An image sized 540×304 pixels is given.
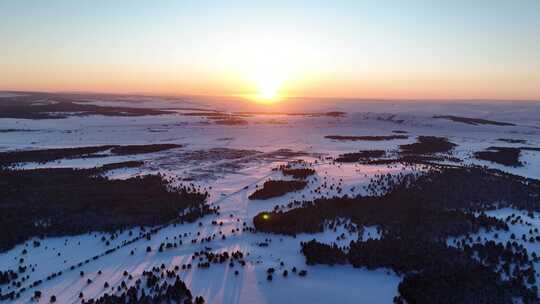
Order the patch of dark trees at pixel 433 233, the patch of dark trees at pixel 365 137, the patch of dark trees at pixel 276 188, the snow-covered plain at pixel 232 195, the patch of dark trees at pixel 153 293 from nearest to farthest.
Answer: the patch of dark trees at pixel 153 293 < the patch of dark trees at pixel 433 233 < the snow-covered plain at pixel 232 195 < the patch of dark trees at pixel 276 188 < the patch of dark trees at pixel 365 137

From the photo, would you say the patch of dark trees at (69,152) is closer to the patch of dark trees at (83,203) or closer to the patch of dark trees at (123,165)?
the patch of dark trees at (123,165)

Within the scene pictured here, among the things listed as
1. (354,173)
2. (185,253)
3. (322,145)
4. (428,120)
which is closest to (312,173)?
(354,173)

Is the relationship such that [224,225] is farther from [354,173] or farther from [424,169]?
[424,169]

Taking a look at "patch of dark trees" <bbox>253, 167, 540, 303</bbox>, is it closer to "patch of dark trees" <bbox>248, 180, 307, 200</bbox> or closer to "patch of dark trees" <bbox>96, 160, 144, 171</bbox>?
"patch of dark trees" <bbox>248, 180, 307, 200</bbox>

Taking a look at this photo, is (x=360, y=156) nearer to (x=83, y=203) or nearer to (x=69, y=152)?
(x=83, y=203)

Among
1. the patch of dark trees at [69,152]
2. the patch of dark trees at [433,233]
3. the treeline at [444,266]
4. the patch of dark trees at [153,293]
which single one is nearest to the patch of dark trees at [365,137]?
the patch of dark trees at [69,152]

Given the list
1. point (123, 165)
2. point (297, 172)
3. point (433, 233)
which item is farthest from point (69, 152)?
point (433, 233)

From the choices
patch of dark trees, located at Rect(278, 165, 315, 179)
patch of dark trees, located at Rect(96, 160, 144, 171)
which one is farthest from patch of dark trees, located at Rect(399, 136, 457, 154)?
patch of dark trees, located at Rect(96, 160, 144, 171)
